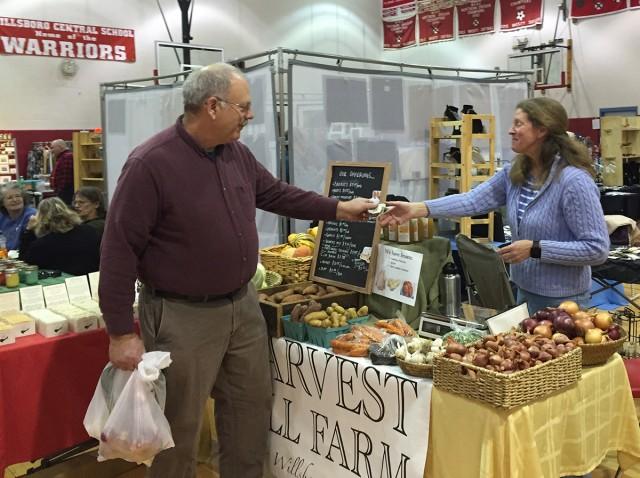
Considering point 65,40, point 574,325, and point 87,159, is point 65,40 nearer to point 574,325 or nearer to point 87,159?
point 87,159

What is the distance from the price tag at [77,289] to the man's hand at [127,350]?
0.99 metres

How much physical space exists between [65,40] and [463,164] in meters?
7.16

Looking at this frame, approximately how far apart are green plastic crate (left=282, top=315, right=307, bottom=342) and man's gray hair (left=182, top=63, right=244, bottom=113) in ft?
3.04

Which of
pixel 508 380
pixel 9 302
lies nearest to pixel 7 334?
pixel 9 302

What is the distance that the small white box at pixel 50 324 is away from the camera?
2734mm

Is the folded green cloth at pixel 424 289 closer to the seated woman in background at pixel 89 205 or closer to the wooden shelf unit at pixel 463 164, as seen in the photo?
the seated woman in background at pixel 89 205

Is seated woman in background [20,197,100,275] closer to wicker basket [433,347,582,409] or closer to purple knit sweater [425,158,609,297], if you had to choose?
purple knit sweater [425,158,609,297]

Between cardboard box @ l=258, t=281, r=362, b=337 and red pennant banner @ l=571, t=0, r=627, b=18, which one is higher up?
red pennant banner @ l=571, t=0, r=627, b=18

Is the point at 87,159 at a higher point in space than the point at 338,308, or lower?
higher

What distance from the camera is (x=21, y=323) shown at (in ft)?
8.93

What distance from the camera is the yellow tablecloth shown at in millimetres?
1929

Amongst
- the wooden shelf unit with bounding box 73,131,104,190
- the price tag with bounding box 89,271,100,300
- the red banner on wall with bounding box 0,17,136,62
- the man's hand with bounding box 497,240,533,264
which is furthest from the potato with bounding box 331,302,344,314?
the red banner on wall with bounding box 0,17,136,62

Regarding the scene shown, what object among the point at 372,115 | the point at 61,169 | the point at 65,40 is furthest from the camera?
the point at 65,40

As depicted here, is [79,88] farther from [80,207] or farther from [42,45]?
[80,207]
